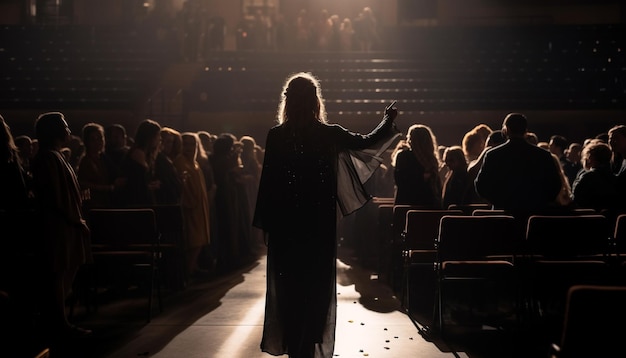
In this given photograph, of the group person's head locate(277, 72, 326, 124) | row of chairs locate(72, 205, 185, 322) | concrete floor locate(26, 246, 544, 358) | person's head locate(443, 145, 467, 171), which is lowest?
concrete floor locate(26, 246, 544, 358)

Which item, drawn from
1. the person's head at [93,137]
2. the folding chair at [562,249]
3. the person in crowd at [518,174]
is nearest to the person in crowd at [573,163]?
the person in crowd at [518,174]

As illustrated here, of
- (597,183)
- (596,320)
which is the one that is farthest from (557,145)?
(596,320)

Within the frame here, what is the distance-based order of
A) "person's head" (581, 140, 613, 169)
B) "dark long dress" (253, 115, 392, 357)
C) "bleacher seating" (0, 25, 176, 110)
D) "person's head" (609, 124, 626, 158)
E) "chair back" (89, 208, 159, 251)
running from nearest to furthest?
A: "dark long dress" (253, 115, 392, 357), "chair back" (89, 208, 159, 251), "person's head" (581, 140, 613, 169), "person's head" (609, 124, 626, 158), "bleacher seating" (0, 25, 176, 110)

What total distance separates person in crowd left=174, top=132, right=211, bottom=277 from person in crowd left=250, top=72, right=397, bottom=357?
387 cm

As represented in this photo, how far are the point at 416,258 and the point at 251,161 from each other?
17.3 ft

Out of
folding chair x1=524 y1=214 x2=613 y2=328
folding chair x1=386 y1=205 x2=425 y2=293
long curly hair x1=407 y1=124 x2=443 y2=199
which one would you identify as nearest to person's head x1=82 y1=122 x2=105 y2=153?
folding chair x1=386 y1=205 x2=425 y2=293

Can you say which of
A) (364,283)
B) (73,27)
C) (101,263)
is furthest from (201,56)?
(101,263)

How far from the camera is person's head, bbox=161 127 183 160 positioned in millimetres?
8211

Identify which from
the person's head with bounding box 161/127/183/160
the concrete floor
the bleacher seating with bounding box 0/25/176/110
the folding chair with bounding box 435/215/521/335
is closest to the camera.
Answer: the concrete floor

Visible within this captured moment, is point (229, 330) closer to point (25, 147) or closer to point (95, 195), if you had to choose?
point (95, 195)

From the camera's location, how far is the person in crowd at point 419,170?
744 centimetres

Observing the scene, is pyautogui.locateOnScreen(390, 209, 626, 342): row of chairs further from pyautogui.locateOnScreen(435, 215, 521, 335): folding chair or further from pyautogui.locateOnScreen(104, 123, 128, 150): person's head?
pyautogui.locateOnScreen(104, 123, 128, 150): person's head

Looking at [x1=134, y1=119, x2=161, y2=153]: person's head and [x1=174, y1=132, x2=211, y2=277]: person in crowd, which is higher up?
[x1=134, y1=119, x2=161, y2=153]: person's head

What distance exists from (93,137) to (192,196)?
4.98ft
